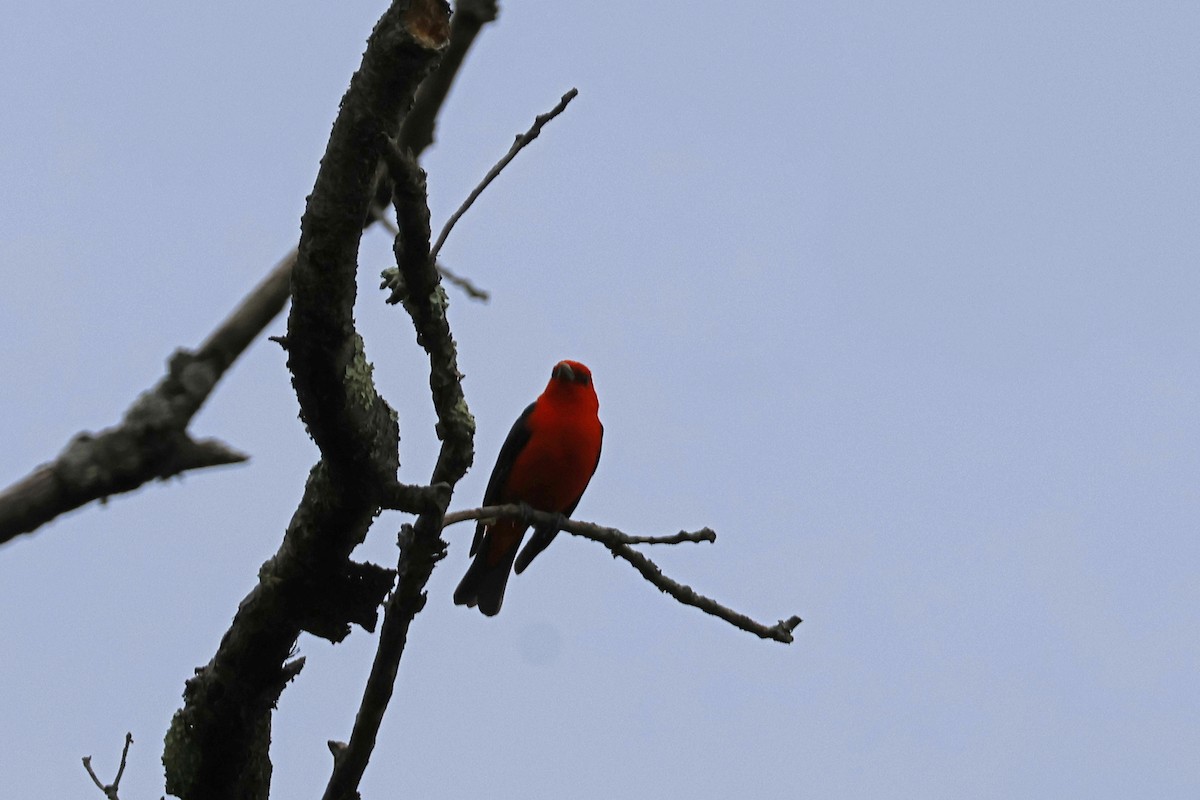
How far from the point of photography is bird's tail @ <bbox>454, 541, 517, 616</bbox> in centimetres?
725

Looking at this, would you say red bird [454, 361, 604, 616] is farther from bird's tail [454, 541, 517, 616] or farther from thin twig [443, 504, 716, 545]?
thin twig [443, 504, 716, 545]

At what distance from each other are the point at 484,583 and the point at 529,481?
0.66 metres

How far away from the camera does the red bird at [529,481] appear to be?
23.4 feet

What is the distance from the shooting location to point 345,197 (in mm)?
3301

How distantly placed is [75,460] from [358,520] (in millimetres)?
2276

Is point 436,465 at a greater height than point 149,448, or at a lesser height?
greater

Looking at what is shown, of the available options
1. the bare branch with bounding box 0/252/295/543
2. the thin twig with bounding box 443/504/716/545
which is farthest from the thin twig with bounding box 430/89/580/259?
the bare branch with bounding box 0/252/295/543

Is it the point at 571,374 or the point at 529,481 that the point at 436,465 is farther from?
the point at 571,374

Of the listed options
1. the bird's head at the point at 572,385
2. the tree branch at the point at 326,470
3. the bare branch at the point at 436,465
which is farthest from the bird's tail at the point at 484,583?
the tree branch at the point at 326,470

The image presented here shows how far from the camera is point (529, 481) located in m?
7.12

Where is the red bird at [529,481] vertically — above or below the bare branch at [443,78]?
above

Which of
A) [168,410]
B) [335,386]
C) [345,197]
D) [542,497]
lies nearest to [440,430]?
[335,386]

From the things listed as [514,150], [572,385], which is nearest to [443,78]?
[514,150]

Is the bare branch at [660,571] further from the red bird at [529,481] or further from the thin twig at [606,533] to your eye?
the red bird at [529,481]
